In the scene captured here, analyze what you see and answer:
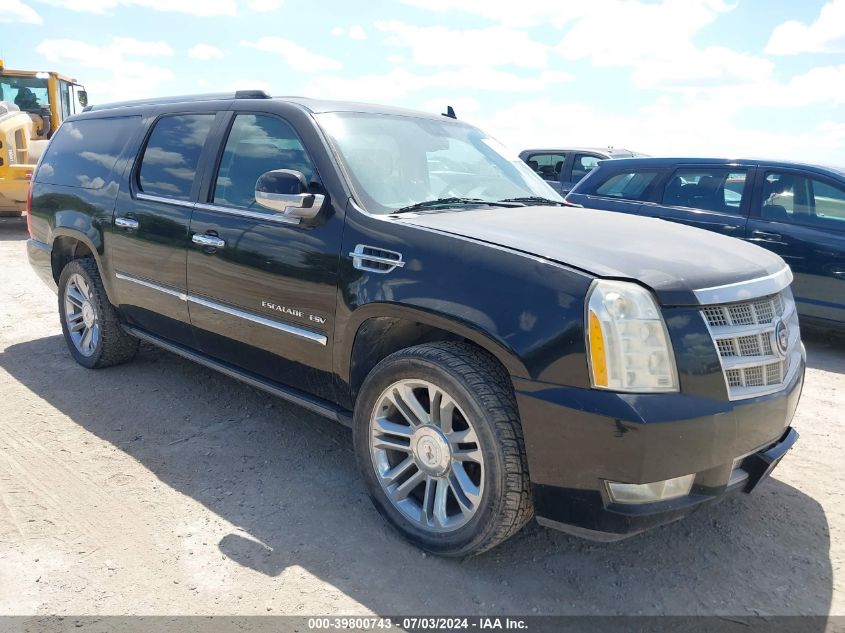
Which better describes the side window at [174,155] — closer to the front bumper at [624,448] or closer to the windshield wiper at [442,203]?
the windshield wiper at [442,203]

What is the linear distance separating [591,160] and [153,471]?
10253 millimetres

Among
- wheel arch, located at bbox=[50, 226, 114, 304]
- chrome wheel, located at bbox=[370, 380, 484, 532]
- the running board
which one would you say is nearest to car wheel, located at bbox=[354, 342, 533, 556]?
chrome wheel, located at bbox=[370, 380, 484, 532]

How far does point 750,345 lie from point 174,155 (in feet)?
11.2

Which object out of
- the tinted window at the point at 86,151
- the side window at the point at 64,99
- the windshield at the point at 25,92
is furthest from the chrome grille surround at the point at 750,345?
the windshield at the point at 25,92

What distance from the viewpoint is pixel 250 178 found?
3.72 meters

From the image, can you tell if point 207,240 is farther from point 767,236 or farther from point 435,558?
point 767,236

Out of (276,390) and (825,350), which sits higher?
(276,390)

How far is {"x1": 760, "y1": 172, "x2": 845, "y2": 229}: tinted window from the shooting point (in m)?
6.17

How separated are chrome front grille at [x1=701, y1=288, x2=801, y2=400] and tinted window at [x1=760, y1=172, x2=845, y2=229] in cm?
407

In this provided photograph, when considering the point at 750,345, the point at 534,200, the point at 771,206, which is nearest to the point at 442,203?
the point at 534,200

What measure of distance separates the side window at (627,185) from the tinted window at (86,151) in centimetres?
501

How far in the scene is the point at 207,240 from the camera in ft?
12.4

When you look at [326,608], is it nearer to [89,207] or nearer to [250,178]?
[250,178]

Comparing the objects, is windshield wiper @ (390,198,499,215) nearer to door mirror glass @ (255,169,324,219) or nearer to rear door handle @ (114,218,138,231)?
door mirror glass @ (255,169,324,219)
